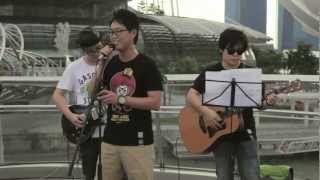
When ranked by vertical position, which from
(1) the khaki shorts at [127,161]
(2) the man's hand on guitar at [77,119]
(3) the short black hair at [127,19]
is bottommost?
(1) the khaki shorts at [127,161]

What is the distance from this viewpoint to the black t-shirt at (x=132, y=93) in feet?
13.4

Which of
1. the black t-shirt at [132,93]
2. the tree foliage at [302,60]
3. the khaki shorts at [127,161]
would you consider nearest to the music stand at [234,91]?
the black t-shirt at [132,93]

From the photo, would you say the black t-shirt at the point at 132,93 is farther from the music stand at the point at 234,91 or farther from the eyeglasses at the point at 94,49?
the eyeglasses at the point at 94,49

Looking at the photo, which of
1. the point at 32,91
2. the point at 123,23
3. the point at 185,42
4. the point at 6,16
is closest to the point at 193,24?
the point at 185,42

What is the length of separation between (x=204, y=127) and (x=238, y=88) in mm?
428

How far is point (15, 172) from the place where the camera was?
7152mm

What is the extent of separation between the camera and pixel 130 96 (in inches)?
160

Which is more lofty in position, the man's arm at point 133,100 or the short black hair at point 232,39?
the short black hair at point 232,39

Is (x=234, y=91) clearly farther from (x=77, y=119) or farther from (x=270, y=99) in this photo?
(x=77, y=119)

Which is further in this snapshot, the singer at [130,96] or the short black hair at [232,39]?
the short black hair at [232,39]

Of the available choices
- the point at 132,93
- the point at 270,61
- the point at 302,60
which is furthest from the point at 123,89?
the point at 270,61

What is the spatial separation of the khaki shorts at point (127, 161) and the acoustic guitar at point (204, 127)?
568mm

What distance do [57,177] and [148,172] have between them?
3.04m

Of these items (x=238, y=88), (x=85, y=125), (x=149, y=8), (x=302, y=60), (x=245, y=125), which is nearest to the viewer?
(x=238, y=88)
